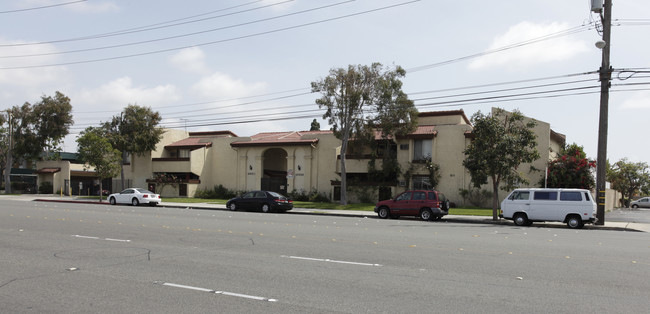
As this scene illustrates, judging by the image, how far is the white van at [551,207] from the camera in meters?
20.0

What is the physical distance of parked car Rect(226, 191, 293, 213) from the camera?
91.9 ft

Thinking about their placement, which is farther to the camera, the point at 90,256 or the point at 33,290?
the point at 90,256

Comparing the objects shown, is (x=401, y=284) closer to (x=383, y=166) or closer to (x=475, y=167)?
(x=475, y=167)

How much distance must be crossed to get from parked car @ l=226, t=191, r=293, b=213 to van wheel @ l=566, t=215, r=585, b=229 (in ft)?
49.1

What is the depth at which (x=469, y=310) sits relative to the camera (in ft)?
20.1

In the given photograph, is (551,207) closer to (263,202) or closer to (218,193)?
(263,202)

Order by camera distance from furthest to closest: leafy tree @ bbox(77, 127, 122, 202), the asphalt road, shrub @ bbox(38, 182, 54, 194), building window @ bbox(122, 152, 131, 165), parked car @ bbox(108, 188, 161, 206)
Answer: shrub @ bbox(38, 182, 54, 194), building window @ bbox(122, 152, 131, 165), leafy tree @ bbox(77, 127, 122, 202), parked car @ bbox(108, 188, 161, 206), the asphalt road

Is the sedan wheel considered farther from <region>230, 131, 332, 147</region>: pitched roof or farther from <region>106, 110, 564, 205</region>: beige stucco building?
<region>230, 131, 332, 147</region>: pitched roof

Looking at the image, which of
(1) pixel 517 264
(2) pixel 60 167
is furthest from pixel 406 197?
(2) pixel 60 167

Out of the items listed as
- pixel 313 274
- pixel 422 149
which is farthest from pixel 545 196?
pixel 313 274

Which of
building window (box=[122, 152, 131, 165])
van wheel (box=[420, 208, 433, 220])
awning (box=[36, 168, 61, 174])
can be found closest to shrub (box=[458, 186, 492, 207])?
van wheel (box=[420, 208, 433, 220])

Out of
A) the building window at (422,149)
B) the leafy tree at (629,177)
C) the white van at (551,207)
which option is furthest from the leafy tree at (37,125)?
the leafy tree at (629,177)

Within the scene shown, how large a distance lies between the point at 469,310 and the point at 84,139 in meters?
38.7

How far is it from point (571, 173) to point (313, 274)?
87.7ft
